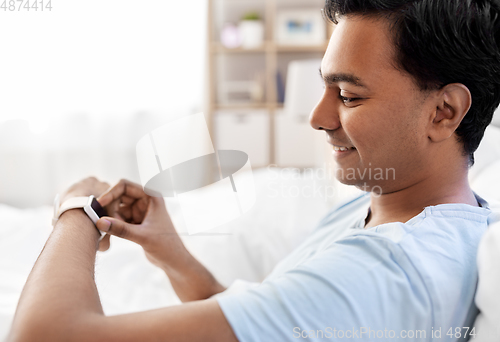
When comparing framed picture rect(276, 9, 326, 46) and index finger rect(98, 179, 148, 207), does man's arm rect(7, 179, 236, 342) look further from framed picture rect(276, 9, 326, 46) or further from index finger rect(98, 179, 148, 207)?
framed picture rect(276, 9, 326, 46)

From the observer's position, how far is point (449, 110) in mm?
603

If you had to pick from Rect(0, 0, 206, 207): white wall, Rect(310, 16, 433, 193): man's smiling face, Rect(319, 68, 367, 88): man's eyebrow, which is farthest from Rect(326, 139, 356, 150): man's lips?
Rect(0, 0, 206, 207): white wall

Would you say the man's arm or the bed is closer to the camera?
the man's arm

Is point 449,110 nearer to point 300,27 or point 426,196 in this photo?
point 426,196

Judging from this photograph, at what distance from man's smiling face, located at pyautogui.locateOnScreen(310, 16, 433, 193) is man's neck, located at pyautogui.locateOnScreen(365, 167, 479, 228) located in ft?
0.06

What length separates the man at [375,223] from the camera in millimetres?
448

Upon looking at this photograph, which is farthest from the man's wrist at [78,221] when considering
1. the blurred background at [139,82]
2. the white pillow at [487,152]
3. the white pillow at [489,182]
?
the white pillow at [487,152]

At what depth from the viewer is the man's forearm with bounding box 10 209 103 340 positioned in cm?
43

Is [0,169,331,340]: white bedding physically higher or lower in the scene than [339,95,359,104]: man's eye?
lower

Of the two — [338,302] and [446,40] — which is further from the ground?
[446,40]

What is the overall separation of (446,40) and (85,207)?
0.60 metres

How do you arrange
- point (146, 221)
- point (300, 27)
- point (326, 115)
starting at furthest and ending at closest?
point (300, 27), point (146, 221), point (326, 115)

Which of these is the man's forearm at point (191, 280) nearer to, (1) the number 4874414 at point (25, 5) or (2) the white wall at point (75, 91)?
(2) the white wall at point (75, 91)

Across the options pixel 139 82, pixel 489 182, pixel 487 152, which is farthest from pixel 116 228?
pixel 139 82
